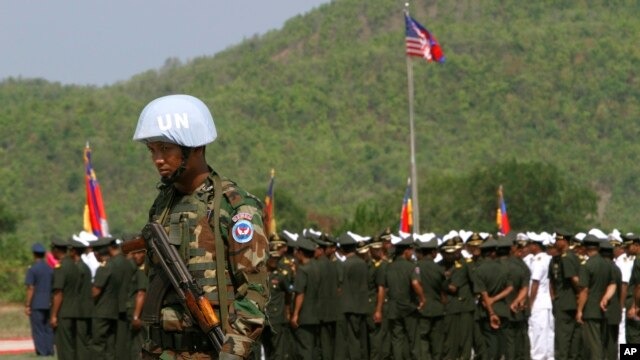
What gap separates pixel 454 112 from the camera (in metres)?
116

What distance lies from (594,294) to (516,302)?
1419 millimetres

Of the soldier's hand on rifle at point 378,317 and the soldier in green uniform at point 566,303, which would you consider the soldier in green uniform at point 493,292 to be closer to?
the soldier in green uniform at point 566,303

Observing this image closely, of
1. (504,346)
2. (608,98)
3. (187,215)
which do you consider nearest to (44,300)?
(504,346)

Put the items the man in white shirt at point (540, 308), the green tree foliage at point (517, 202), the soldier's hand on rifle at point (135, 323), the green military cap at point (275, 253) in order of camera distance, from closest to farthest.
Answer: the soldier's hand on rifle at point (135, 323)
the green military cap at point (275, 253)
the man in white shirt at point (540, 308)
the green tree foliage at point (517, 202)

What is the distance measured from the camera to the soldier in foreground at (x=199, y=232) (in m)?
6.34

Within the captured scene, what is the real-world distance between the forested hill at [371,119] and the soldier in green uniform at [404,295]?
61.5 meters

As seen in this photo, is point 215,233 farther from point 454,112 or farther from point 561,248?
point 454,112

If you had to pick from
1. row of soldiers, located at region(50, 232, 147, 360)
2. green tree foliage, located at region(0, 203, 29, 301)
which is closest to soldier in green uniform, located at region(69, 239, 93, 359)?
row of soldiers, located at region(50, 232, 147, 360)

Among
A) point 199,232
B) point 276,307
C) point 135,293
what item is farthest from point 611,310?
point 199,232

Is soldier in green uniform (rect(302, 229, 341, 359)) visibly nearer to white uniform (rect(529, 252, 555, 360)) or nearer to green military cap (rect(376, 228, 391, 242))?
green military cap (rect(376, 228, 391, 242))

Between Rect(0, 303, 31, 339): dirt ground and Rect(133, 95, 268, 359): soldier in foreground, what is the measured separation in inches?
932

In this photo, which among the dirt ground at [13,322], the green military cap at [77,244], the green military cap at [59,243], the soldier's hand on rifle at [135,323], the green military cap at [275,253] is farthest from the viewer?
the dirt ground at [13,322]

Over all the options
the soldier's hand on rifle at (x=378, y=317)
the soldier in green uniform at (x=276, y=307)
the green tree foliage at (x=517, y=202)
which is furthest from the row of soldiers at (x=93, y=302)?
the green tree foliage at (x=517, y=202)

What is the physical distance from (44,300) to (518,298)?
715 cm
